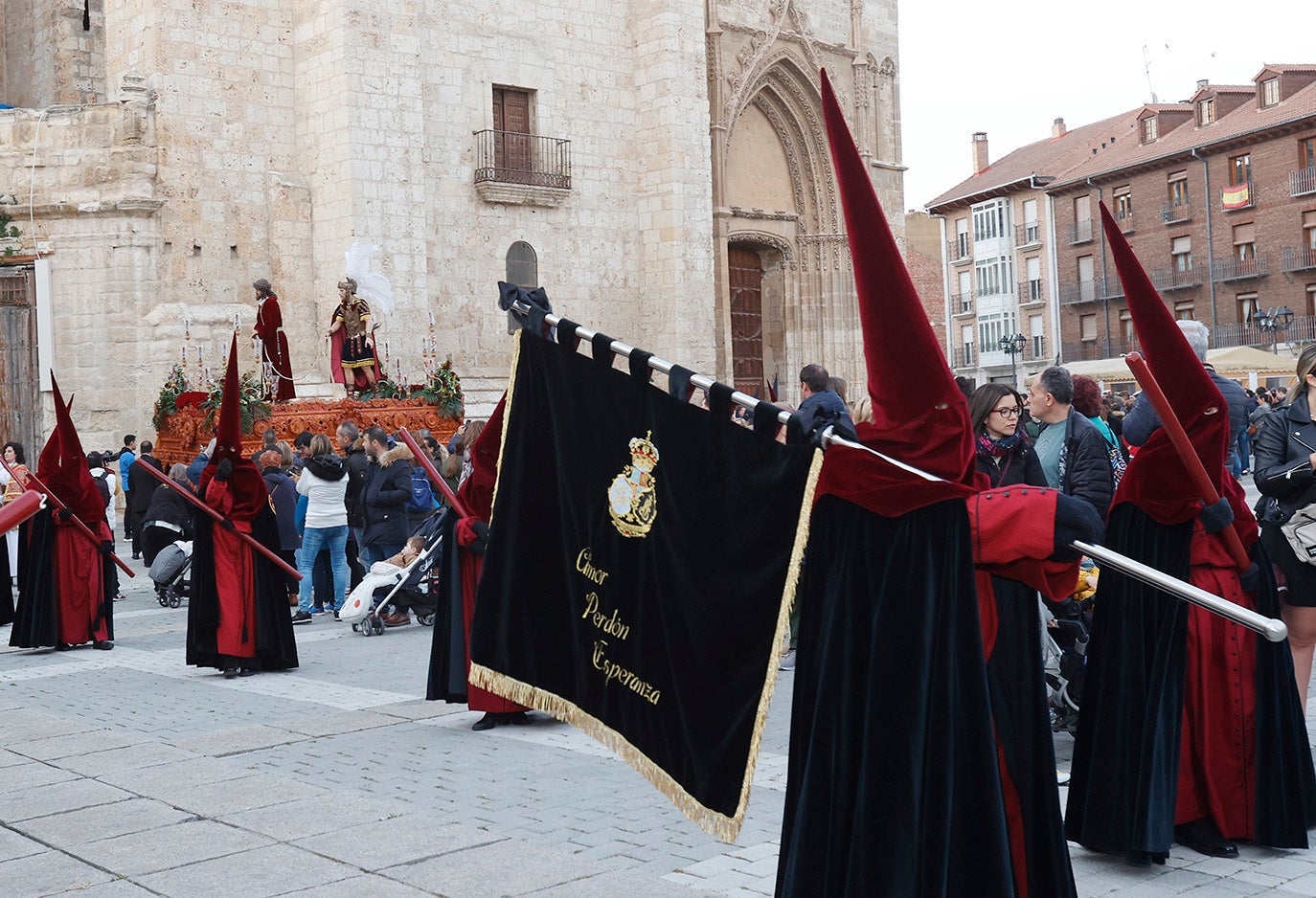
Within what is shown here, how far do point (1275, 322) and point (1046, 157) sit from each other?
1923cm

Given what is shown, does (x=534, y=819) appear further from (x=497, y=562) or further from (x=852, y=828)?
(x=852, y=828)

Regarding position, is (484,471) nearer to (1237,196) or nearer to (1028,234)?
(1237,196)

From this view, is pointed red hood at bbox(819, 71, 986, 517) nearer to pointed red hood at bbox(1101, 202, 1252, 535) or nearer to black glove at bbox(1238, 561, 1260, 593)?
pointed red hood at bbox(1101, 202, 1252, 535)

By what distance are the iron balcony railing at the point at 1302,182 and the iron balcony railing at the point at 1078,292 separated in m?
8.34

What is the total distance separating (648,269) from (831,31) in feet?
26.4

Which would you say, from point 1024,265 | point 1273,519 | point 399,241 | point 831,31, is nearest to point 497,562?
point 1273,519

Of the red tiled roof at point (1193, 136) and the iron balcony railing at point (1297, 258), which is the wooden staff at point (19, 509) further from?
the iron balcony railing at point (1297, 258)

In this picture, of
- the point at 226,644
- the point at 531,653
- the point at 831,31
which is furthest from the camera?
the point at 831,31

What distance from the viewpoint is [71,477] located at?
1106cm

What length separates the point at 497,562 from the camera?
4191 mm

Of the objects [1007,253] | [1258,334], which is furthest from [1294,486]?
[1007,253]

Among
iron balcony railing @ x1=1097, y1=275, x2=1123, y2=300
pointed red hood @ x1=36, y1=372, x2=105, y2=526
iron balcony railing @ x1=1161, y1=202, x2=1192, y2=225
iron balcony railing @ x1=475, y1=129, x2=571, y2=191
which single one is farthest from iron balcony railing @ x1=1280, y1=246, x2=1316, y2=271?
pointed red hood @ x1=36, y1=372, x2=105, y2=526

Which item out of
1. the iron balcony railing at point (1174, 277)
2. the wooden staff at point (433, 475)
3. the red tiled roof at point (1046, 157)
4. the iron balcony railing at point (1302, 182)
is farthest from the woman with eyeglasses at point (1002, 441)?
the red tiled roof at point (1046, 157)

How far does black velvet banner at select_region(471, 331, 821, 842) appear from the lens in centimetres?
326
